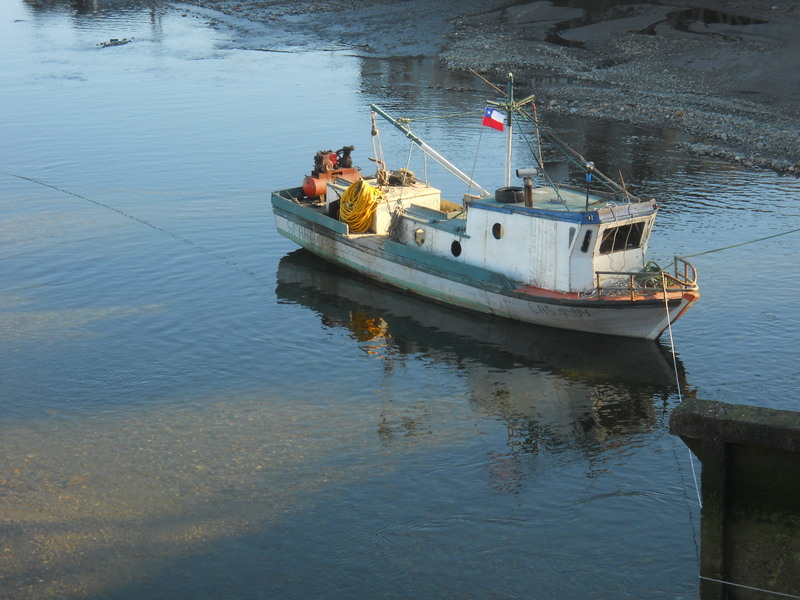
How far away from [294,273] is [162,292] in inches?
177

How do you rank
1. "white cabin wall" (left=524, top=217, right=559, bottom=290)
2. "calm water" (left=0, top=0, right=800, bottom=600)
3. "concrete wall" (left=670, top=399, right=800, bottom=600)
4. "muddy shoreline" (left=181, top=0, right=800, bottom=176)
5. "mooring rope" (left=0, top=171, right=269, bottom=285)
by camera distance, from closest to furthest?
"concrete wall" (left=670, top=399, right=800, bottom=600) < "calm water" (left=0, top=0, right=800, bottom=600) < "white cabin wall" (left=524, top=217, right=559, bottom=290) < "mooring rope" (left=0, top=171, right=269, bottom=285) < "muddy shoreline" (left=181, top=0, right=800, bottom=176)

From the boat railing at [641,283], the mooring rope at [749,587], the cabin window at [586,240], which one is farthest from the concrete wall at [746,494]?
the cabin window at [586,240]

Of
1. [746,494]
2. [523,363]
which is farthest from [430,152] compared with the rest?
[746,494]

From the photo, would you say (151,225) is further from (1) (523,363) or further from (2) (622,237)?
(2) (622,237)

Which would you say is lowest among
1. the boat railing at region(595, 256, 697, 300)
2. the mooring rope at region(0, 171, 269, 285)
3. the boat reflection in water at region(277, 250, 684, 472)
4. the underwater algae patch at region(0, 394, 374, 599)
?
the underwater algae patch at region(0, 394, 374, 599)

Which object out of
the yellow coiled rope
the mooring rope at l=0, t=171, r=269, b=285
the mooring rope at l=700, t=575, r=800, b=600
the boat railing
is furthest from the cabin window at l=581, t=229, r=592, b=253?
the mooring rope at l=700, t=575, r=800, b=600

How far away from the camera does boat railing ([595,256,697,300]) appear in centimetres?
2469

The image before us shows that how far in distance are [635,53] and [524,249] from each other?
37.6 m

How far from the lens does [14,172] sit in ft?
142

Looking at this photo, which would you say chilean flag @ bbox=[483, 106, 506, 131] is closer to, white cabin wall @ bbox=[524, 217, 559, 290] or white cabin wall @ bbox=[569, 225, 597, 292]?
white cabin wall @ bbox=[524, 217, 559, 290]

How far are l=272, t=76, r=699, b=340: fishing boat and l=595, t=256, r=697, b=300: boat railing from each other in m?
0.03

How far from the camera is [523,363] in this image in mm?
25016

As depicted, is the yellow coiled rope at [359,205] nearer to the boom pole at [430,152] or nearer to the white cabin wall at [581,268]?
the boom pole at [430,152]

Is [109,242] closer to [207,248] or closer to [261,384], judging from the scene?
[207,248]
